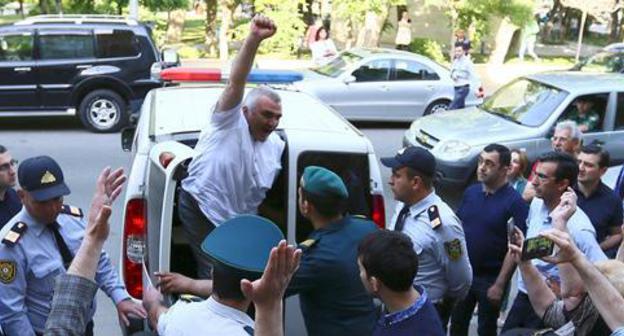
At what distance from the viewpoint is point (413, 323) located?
3.12m

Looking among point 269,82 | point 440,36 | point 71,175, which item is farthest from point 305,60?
point 269,82

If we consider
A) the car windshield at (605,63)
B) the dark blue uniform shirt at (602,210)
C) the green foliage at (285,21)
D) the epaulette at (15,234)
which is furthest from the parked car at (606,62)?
the epaulette at (15,234)

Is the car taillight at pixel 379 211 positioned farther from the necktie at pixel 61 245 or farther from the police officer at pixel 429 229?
the necktie at pixel 61 245

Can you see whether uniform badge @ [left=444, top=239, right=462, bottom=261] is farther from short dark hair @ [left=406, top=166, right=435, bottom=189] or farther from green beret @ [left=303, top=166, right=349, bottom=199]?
green beret @ [left=303, top=166, right=349, bottom=199]

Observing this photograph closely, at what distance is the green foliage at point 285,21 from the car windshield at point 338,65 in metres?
6.50

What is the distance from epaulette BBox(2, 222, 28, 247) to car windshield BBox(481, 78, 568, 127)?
25.4 feet

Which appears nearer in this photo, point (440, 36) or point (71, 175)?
point (71, 175)

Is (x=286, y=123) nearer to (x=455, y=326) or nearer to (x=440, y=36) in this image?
(x=455, y=326)

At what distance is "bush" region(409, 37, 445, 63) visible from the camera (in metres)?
25.0

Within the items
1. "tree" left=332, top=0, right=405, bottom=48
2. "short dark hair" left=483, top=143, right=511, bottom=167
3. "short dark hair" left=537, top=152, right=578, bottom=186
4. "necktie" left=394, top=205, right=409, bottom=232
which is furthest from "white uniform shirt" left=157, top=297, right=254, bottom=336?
"tree" left=332, top=0, right=405, bottom=48

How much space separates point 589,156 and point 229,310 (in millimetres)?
3396

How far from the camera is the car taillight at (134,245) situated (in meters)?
4.83

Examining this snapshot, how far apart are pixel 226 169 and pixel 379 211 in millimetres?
1097

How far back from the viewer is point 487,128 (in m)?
10.4
